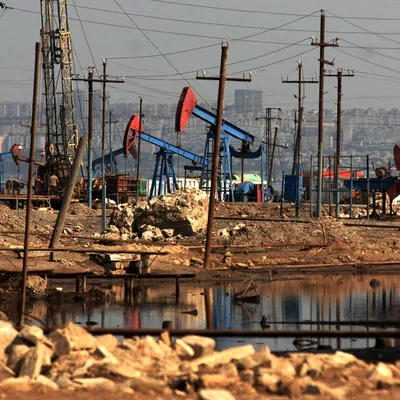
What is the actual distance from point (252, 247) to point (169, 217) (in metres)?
6.58

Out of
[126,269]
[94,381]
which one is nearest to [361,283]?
[126,269]

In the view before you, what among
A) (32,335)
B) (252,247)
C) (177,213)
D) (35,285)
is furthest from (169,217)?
(32,335)

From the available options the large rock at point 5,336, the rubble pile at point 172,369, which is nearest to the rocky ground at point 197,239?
the large rock at point 5,336

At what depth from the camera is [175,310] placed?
23141 millimetres

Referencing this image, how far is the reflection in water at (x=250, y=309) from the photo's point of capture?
67.3ft

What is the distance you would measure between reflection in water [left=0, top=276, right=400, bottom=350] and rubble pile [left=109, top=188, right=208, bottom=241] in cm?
1141

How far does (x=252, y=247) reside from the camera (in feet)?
115

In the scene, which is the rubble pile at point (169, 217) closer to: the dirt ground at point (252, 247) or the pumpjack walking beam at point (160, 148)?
the dirt ground at point (252, 247)

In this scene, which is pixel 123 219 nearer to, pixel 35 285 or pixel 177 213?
pixel 177 213

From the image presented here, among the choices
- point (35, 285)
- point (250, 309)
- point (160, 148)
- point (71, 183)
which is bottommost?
point (250, 309)

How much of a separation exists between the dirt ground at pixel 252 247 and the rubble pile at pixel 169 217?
0.88 meters

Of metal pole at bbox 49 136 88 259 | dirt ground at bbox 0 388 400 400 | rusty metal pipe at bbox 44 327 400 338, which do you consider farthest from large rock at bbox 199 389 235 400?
metal pole at bbox 49 136 88 259

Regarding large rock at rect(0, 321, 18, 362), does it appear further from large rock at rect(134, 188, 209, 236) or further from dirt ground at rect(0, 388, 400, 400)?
large rock at rect(134, 188, 209, 236)

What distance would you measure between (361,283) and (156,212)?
518 inches
